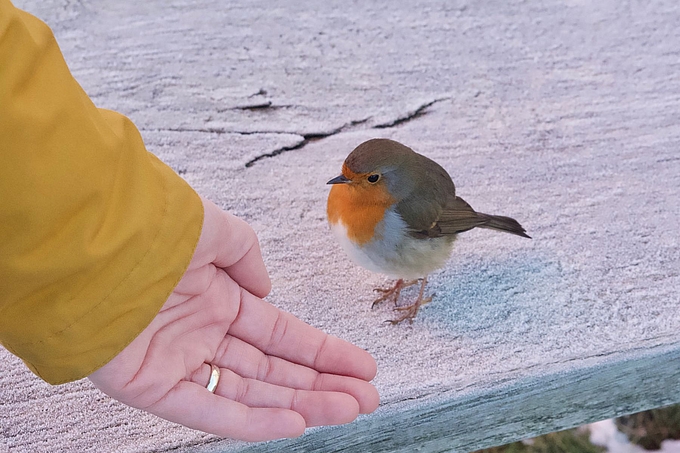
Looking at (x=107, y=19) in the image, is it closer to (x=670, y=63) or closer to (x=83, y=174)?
(x=83, y=174)

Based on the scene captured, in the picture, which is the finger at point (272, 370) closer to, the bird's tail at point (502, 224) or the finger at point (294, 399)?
the finger at point (294, 399)

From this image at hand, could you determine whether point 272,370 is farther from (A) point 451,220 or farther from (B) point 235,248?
(A) point 451,220

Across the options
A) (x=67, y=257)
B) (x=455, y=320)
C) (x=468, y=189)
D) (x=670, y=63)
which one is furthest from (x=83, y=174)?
(x=670, y=63)

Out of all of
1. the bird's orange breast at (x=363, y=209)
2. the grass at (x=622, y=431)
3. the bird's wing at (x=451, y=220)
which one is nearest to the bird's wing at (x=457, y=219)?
the bird's wing at (x=451, y=220)

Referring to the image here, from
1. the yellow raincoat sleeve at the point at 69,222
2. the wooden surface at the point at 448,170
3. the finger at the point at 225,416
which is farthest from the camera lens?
the wooden surface at the point at 448,170

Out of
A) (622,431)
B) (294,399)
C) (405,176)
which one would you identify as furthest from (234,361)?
(622,431)
